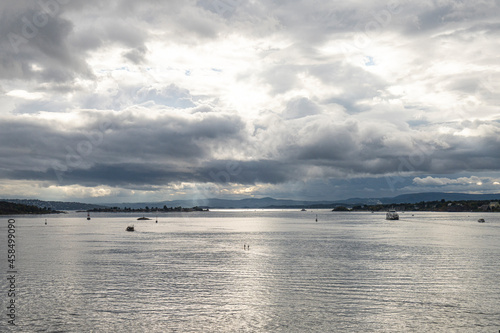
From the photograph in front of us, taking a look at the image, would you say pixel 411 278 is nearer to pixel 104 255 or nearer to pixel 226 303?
pixel 226 303

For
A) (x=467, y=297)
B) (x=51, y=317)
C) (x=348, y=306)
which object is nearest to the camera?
(x=51, y=317)

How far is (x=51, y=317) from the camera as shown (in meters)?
37.4

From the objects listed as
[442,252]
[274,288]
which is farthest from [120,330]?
[442,252]

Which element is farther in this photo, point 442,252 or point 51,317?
point 442,252

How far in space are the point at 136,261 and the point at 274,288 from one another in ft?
112

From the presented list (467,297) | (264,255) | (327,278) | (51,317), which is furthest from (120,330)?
(264,255)

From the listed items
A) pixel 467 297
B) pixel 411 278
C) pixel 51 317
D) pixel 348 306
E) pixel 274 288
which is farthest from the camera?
pixel 411 278

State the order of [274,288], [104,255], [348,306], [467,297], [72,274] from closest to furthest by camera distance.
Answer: [348,306]
[467,297]
[274,288]
[72,274]
[104,255]

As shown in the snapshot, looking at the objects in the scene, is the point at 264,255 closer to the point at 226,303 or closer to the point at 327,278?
the point at 327,278

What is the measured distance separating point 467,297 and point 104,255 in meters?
67.6

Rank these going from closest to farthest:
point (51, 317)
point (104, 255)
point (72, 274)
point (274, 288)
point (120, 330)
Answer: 1. point (120, 330)
2. point (51, 317)
3. point (274, 288)
4. point (72, 274)
5. point (104, 255)

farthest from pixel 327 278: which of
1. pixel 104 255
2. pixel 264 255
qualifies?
pixel 104 255

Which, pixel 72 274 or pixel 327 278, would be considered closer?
pixel 327 278

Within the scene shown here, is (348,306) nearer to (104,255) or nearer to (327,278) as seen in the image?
(327,278)
